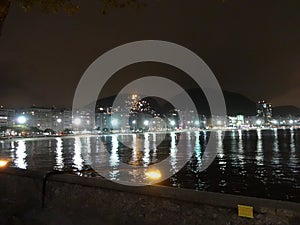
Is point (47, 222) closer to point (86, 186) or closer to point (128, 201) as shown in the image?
point (86, 186)

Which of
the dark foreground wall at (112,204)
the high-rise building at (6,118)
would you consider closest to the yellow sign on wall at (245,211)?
the dark foreground wall at (112,204)

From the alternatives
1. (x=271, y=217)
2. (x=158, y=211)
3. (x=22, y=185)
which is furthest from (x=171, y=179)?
(x=271, y=217)

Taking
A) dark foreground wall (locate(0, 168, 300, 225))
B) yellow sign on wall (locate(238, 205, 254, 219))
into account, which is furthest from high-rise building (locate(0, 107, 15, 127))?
yellow sign on wall (locate(238, 205, 254, 219))

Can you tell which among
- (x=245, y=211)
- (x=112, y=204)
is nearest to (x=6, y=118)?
(x=112, y=204)

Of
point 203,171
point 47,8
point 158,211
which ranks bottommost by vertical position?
point 203,171

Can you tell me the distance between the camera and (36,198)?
980 centimetres

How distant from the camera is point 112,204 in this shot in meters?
8.27

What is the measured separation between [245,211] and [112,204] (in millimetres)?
3358

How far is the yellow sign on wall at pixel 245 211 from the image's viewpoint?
245 inches

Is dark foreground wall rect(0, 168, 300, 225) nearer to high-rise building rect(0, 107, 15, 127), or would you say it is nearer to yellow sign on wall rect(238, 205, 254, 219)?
yellow sign on wall rect(238, 205, 254, 219)

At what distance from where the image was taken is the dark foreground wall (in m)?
6.36

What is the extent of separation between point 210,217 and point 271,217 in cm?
121

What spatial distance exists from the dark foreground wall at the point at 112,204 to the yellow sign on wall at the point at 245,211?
0.08 m

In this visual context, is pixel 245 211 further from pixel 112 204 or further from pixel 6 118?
pixel 6 118
